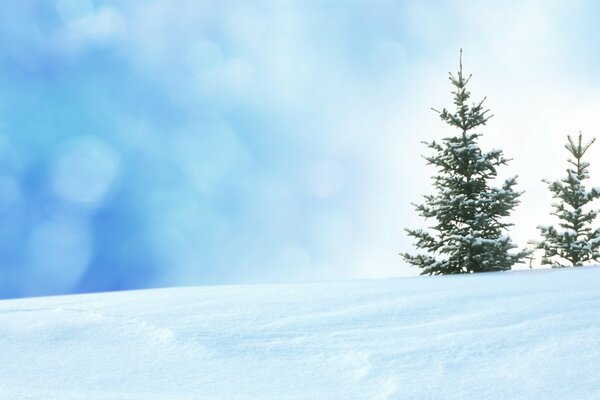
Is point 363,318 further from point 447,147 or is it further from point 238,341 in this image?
point 447,147

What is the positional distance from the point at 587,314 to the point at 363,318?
99 centimetres

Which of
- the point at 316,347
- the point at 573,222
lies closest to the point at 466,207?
the point at 573,222

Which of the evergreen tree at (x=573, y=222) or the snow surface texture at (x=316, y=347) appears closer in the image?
the snow surface texture at (x=316, y=347)

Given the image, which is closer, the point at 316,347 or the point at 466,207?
the point at 316,347

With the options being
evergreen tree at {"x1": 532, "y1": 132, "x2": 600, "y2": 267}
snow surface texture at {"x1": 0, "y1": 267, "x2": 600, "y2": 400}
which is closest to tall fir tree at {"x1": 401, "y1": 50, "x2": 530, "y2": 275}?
evergreen tree at {"x1": 532, "y1": 132, "x2": 600, "y2": 267}

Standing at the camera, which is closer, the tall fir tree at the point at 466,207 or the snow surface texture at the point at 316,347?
the snow surface texture at the point at 316,347

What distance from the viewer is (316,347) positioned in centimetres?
228

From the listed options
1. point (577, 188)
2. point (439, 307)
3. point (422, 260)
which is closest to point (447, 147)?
point (422, 260)

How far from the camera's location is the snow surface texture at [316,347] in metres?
1.86

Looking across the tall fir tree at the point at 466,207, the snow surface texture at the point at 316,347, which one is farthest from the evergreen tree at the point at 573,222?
the snow surface texture at the point at 316,347

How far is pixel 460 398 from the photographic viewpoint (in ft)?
5.67

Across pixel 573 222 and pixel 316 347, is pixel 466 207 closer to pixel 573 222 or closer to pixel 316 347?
pixel 573 222

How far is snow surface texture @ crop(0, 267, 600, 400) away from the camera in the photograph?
1856 mm

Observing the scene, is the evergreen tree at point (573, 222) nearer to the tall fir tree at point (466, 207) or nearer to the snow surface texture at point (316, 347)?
the tall fir tree at point (466, 207)
